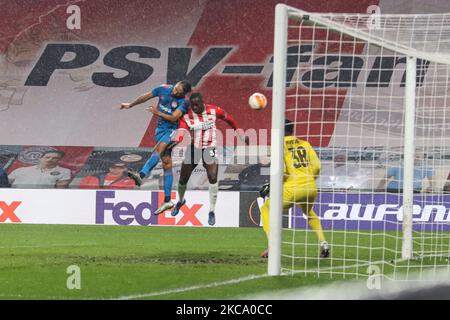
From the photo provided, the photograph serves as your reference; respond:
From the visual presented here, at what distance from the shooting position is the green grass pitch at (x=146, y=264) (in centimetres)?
832

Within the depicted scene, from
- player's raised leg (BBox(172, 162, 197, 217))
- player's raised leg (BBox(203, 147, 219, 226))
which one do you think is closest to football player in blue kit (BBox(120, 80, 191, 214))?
player's raised leg (BBox(172, 162, 197, 217))

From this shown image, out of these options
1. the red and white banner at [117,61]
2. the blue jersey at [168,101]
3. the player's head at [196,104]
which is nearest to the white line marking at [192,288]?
the blue jersey at [168,101]

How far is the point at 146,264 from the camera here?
1069 centimetres

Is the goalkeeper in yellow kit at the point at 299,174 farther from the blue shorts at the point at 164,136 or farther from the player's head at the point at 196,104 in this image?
the blue shorts at the point at 164,136

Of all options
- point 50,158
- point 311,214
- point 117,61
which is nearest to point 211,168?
point 311,214

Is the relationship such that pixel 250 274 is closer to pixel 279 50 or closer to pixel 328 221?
pixel 279 50

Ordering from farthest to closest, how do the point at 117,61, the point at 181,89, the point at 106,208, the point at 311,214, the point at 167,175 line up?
the point at 117,61
the point at 106,208
the point at 167,175
the point at 181,89
the point at 311,214

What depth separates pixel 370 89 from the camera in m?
24.7

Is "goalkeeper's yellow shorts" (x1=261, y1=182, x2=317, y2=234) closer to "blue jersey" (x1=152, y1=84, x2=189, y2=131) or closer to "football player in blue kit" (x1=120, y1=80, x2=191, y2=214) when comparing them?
"football player in blue kit" (x1=120, y1=80, x2=191, y2=214)

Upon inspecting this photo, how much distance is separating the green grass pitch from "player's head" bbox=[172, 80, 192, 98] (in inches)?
92.5

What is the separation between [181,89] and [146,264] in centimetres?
346

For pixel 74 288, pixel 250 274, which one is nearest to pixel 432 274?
pixel 250 274

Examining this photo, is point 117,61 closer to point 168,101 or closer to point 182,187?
point 168,101

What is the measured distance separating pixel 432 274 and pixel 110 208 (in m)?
11.2
